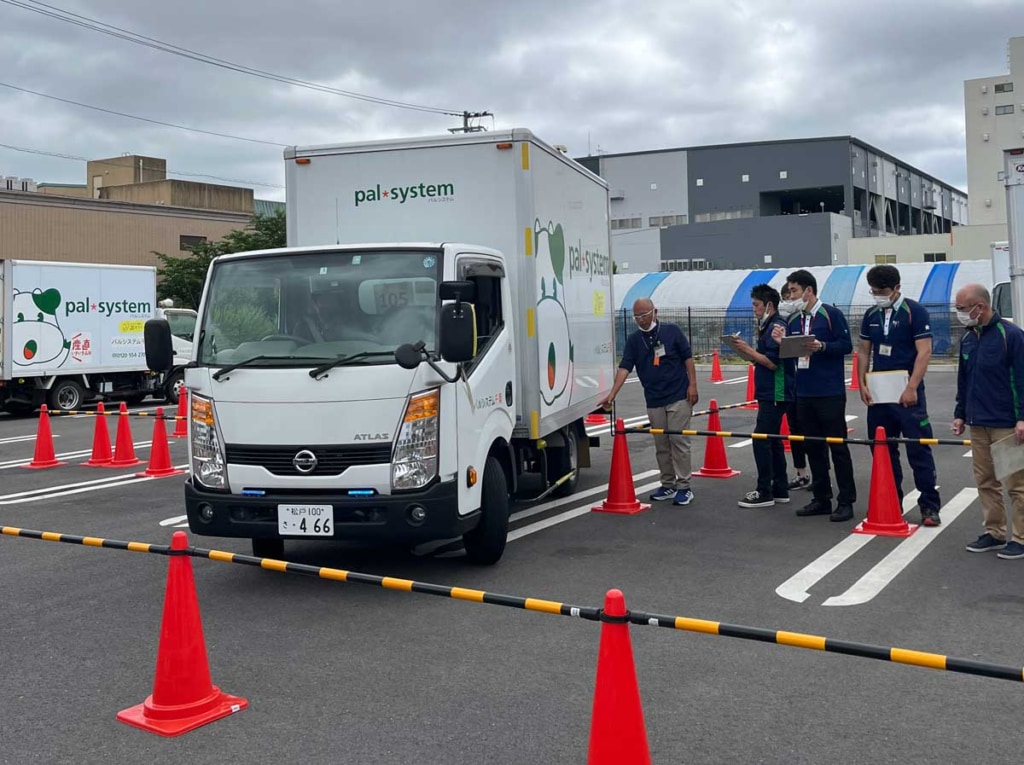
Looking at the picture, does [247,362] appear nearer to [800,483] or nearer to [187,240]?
[800,483]

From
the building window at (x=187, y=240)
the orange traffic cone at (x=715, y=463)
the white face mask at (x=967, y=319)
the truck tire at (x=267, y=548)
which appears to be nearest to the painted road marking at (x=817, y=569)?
the white face mask at (x=967, y=319)

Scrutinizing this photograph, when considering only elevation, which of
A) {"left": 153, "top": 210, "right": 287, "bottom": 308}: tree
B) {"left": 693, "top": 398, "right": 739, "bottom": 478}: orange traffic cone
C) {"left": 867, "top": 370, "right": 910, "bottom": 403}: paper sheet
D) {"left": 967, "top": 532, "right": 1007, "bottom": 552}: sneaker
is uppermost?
{"left": 153, "top": 210, "right": 287, "bottom": 308}: tree

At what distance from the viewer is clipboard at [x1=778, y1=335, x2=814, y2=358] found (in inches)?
356

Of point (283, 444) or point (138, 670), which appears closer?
point (138, 670)

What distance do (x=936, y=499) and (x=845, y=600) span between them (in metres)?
2.74

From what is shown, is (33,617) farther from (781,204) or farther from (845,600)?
(781,204)

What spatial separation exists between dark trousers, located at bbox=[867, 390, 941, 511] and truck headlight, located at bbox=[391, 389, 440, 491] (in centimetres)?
419

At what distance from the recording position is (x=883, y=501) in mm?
8633

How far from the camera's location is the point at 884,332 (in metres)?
8.71

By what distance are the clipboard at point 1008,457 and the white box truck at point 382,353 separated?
3452 mm

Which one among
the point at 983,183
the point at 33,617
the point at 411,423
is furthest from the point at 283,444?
the point at 983,183

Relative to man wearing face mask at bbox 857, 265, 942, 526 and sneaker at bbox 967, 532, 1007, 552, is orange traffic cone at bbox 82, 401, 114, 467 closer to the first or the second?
man wearing face mask at bbox 857, 265, 942, 526

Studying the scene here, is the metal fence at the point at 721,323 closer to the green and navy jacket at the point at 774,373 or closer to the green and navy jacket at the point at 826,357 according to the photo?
the green and navy jacket at the point at 774,373

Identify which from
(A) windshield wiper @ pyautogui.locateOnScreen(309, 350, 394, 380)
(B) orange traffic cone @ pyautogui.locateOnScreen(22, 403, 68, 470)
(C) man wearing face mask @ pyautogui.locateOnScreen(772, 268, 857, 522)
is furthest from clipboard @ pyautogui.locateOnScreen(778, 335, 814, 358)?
(B) orange traffic cone @ pyautogui.locateOnScreen(22, 403, 68, 470)
